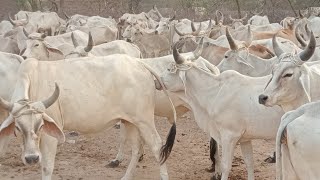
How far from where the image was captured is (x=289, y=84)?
6055mm

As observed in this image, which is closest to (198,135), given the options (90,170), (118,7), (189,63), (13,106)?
(90,170)

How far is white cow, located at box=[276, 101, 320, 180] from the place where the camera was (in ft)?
14.0

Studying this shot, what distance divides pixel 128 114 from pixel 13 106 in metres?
1.63

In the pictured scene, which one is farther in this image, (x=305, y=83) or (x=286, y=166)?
(x=305, y=83)

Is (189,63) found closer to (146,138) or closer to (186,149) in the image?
(146,138)

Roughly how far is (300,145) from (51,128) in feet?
9.31

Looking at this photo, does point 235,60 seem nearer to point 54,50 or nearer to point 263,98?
point 263,98

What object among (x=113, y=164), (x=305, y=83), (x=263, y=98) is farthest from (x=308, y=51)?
(x=113, y=164)

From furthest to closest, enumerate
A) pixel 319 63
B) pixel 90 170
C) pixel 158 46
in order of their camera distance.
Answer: pixel 158 46 → pixel 90 170 → pixel 319 63

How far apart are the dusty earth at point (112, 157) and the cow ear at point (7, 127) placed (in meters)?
1.97

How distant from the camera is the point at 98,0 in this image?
32125mm

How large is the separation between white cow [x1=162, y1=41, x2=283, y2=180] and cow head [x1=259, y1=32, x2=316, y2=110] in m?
0.62

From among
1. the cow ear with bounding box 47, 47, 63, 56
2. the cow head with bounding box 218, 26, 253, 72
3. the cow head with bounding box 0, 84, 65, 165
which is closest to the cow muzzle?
the cow head with bounding box 0, 84, 65, 165

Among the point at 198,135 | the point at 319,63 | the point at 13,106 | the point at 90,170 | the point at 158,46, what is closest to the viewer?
the point at 13,106
